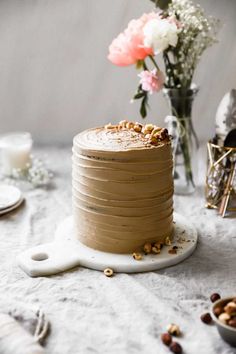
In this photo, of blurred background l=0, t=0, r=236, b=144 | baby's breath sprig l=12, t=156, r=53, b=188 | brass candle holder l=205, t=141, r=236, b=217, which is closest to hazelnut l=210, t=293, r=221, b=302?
brass candle holder l=205, t=141, r=236, b=217

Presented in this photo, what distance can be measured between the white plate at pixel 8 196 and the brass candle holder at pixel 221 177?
46cm

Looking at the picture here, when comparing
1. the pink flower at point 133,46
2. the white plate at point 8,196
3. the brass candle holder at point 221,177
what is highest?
the pink flower at point 133,46

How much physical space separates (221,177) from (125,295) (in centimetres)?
45

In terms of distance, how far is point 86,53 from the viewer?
1.92m

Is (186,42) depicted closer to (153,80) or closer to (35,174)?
(153,80)

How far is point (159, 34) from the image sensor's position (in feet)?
4.28

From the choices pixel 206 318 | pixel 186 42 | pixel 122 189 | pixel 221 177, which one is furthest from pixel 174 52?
pixel 206 318

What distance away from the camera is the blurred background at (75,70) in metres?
1.85

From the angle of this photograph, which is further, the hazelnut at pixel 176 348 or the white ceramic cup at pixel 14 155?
the white ceramic cup at pixel 14 155

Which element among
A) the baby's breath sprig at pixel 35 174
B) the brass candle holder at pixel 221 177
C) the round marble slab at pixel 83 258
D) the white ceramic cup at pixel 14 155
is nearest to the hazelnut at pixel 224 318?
the round marble slab at pixel 83 258

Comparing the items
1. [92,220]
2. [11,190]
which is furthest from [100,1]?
[92,220]

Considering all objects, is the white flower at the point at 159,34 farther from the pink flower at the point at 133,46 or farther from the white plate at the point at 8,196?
the white plate at the point at 8,196

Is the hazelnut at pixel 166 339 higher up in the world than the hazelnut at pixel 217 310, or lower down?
lower down

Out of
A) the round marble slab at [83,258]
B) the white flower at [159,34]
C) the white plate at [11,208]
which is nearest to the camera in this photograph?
the round marble slab at [83,258]
